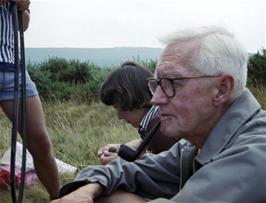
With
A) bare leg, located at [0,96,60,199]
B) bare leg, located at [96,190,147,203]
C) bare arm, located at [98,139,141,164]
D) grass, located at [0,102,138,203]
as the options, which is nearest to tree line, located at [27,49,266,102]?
grass, located at [0,102,138,203]

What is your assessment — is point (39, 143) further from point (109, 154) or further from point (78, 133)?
point (78, 133)

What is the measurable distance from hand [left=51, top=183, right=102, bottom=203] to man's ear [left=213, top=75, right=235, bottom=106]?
2.09 ft

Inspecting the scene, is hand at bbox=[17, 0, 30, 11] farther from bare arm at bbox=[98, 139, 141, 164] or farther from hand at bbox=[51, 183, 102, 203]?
hand at bbox=[51, 183, 102, 203]

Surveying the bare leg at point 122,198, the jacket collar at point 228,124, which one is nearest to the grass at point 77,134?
the bare leg at point 122,198

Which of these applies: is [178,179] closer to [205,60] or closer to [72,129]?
[205,60]

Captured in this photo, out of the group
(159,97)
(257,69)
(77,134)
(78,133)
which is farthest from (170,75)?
(257,69)

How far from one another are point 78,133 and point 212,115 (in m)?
4.45

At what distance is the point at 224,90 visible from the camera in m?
1.86

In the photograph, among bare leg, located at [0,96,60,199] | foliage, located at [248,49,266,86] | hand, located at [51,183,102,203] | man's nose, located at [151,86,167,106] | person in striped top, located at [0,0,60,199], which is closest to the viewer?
man's nose, located at [151,86,167,106]

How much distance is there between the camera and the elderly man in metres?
1.62

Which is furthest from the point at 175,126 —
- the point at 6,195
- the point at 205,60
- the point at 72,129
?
the point at 72,129

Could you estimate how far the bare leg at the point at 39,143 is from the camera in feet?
10.2

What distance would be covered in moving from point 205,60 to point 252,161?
1.26 ft

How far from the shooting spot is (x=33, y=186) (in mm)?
4258
